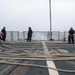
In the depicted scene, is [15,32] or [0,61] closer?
[0,61]

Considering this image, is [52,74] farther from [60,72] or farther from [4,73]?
[4,73]

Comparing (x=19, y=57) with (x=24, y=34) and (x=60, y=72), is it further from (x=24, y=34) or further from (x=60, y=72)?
(x=24, y=34)

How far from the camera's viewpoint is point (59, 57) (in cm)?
1317

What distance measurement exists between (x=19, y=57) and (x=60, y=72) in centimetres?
344

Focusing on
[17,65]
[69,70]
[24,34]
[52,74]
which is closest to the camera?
[52,74]

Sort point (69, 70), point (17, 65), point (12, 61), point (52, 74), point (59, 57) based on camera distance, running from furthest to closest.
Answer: point (59, 57), point (12, 61), point (17, 65), point (69, 70), point (52, 74)

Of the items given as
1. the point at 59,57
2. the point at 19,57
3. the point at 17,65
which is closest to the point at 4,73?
the point at 17,65

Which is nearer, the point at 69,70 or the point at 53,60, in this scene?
the point at 69,70

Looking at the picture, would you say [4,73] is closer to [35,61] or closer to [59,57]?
[35,61]

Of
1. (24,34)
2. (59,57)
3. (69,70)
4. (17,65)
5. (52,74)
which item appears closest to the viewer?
(52,74)

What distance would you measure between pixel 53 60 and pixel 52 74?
3.16 meters

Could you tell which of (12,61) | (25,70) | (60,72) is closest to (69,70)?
(60,72)

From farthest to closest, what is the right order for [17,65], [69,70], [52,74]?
[17,65] < [69,70] < [52,74]

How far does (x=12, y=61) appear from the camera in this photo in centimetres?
1226
